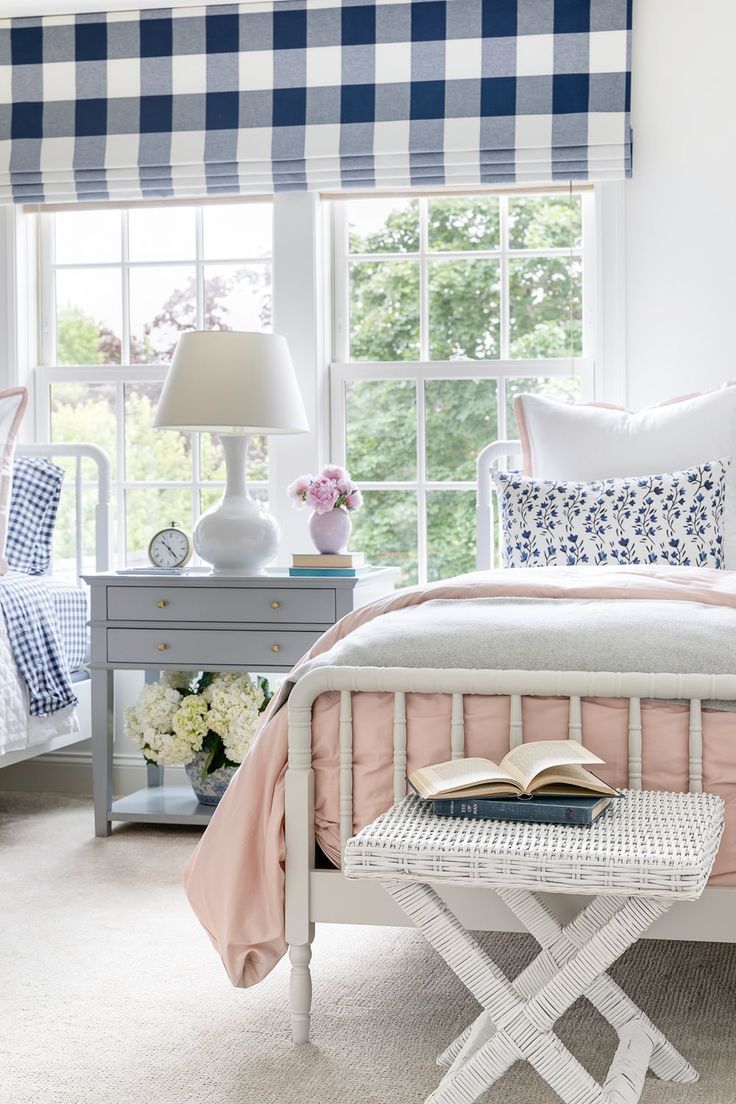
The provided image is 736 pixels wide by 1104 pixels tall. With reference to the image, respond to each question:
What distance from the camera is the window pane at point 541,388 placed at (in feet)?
11.6

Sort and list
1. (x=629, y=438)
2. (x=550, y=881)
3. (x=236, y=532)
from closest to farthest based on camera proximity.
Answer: (x=550, y=881) → (x=629, y=438) → (x=236, y=532)

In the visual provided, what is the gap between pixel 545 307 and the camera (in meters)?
3.55

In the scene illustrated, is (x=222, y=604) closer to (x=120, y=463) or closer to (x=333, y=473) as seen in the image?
(x=333, y=473)

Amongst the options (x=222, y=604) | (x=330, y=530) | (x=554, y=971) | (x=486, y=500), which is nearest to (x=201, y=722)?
(x=222, y=604)

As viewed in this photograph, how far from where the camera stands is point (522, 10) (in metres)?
3.42

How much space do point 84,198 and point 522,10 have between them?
1425 mm

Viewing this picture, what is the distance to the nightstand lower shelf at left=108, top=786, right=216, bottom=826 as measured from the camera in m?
3.11

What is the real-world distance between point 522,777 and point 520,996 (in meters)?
0.29

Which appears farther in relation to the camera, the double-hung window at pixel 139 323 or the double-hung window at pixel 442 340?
the double-hung window at pixel 139 323

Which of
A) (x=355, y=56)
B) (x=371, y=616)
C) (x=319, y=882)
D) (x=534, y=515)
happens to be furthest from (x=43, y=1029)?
(x=355, y=56)

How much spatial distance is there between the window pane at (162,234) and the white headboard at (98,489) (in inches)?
25.5

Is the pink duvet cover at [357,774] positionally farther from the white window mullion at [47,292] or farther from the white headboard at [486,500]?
the white window mullion at [47,292]

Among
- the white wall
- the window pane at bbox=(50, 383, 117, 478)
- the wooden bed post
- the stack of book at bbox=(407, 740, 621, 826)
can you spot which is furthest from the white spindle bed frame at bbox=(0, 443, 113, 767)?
the stack of book at bbox=(407, 740, 621, 826)

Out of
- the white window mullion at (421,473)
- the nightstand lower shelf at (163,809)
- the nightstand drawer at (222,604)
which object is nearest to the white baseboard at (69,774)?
the nightstand lower shelf at (163,809)
